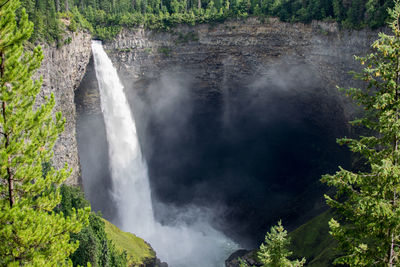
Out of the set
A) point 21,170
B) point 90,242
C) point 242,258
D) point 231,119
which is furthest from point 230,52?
point 21,170

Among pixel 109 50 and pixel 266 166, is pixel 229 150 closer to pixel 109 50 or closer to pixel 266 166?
pixel 266 166

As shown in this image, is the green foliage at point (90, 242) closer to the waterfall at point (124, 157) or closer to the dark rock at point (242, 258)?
the dark rock at point (242, 258)

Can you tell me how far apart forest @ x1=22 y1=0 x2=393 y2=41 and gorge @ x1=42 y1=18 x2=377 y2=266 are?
120 centimetres

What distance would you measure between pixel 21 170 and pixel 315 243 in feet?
114

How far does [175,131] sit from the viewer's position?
5903 centimetres

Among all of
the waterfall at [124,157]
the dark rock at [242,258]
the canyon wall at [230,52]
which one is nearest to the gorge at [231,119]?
the canyon wall at [230,52]

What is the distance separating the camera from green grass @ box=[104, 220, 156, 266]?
124 ft

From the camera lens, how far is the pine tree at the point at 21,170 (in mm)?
10641

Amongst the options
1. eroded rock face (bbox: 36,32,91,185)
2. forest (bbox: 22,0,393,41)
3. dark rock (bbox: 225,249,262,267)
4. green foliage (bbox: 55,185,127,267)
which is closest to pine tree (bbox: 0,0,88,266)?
green foliage (bbox: 55,185,127,267)

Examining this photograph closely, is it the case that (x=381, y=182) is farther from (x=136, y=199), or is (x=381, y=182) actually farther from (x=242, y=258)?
(x=136, y=199)

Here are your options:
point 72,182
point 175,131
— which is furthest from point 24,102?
point 175,131

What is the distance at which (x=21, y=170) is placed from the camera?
11250 mm

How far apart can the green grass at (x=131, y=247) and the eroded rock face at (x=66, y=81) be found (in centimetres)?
690

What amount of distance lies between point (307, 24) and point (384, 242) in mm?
38253
